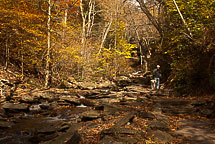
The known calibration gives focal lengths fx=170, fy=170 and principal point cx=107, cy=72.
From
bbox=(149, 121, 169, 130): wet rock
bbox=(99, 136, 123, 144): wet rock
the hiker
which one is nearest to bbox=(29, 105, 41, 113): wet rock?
bbox=(99, 136, 123, 144): wet rock

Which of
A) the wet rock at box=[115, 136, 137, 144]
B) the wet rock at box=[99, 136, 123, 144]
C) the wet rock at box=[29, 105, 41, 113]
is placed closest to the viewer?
the wet rock at box=[99, 136, 123, 144]

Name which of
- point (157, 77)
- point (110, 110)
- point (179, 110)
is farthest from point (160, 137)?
point (157, 77)

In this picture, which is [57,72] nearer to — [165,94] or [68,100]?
[68,100]

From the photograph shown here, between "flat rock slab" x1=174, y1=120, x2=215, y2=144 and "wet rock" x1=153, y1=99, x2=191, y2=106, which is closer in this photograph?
"flat rock slab" x1=174, y1=120, x2=215, y2=144

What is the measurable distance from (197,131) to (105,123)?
3105 millimetres

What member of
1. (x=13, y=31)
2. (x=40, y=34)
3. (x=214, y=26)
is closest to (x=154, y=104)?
(x=214, y=26)

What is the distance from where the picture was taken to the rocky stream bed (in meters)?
4.96

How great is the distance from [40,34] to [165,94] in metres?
11.1

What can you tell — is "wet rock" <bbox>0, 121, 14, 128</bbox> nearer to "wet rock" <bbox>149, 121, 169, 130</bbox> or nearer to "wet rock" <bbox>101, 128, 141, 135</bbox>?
"wet rock" <bbox>101, 128, 141, 135</bbox>

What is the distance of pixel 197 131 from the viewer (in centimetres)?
561

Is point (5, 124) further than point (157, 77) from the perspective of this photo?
No

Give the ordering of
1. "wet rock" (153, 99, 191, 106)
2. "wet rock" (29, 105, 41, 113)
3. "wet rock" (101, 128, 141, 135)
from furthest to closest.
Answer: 1. "wet rock" (153, 99, 191, 106)
2. "wet rock" (29, 105, 41, 113)
3. "wet rock" (101, 128, 141, 135)

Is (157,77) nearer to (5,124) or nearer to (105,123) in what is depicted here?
(105,123)

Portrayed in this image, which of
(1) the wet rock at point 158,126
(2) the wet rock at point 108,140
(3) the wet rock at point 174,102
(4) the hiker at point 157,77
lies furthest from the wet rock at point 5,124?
(4) the hiker at point 157,77
